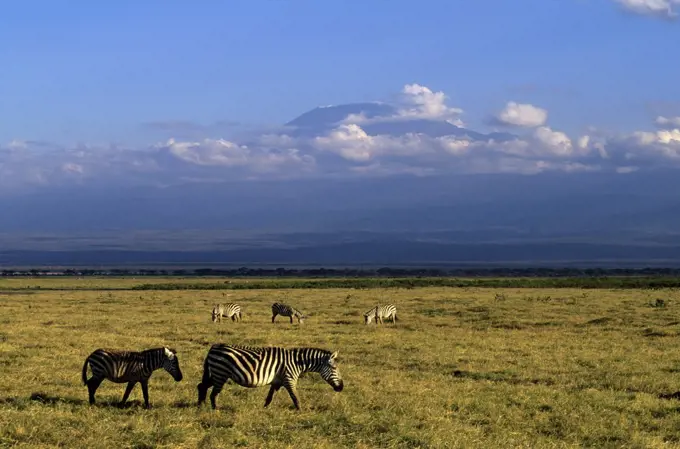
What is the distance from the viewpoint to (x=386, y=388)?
604 inches

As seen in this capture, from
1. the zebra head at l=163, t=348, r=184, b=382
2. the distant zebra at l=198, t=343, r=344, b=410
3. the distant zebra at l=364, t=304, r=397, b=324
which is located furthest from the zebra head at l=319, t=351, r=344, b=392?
the distant zebra at l=364, t=304, r=397, b=324

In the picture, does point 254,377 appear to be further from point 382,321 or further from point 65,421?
point 382,321

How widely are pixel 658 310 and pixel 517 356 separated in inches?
690

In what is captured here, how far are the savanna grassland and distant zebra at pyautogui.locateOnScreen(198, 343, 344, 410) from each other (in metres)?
0.46

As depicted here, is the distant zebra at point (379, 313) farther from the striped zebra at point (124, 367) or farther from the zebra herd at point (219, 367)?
the striped zebra at point (124, 367)

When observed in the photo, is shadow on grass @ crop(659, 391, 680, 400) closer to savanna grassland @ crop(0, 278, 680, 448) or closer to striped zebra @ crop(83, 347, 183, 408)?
savanna grassland @ crop(0, 278, 680, 448)

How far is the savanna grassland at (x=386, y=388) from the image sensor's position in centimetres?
1114

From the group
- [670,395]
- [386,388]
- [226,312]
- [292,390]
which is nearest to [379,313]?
[226,312]

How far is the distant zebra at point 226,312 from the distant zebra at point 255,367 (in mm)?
18481

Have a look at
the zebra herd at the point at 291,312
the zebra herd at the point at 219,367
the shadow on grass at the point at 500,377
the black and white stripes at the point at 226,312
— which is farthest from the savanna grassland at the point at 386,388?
the black and white stripes at the point at 226,312

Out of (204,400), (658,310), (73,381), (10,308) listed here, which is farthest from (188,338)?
(658,310)

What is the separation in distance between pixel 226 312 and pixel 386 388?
17.7m

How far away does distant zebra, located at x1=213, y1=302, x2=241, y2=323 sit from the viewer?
31.5 m

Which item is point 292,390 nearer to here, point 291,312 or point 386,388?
point 386,388
